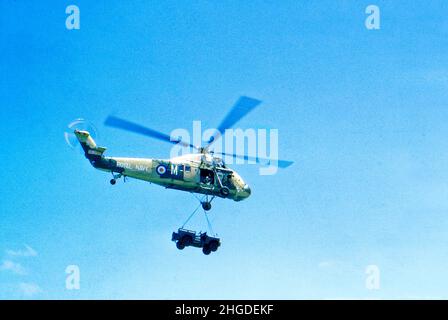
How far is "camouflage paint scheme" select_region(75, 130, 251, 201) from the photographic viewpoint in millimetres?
53906

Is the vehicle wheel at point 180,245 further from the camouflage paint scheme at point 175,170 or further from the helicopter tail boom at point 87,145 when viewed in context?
the helicopter tail boom at point 87,145

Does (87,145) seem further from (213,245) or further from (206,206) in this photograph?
(213,245)

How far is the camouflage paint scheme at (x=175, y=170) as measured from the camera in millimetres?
53906

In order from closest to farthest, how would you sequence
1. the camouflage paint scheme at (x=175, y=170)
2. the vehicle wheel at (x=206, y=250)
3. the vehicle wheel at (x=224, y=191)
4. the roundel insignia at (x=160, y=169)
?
the camouflage paint scheme at (x=175, y=170), the roundel insignia at (x=160, y=169), the vehicle wheel at (x=206, y=250), the vehicle wheel at (x=224, y=191)

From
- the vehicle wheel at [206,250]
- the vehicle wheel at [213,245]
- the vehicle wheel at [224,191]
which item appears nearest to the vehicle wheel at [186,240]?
the vehicle wheel at [206,250]

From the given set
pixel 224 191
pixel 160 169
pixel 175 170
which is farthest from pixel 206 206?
pixel 160 169

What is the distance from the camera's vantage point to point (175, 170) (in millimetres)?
56844

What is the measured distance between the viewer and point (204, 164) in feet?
193

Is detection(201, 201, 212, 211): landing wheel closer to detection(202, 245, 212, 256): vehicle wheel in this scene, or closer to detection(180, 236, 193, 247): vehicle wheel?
detection(180, 236, 193, 247): vehicle wheel

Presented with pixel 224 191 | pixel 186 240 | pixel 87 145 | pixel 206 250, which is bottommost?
pixel 206 250
